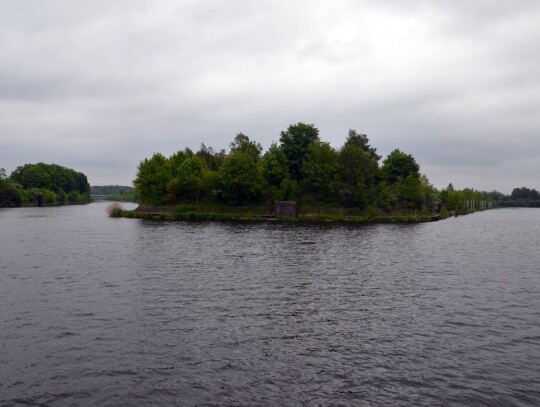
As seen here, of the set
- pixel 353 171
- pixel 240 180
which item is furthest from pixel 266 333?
pixel 353 171

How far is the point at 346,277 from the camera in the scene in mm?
38281

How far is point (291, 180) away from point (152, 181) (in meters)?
47.3

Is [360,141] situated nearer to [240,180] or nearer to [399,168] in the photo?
[399,168]

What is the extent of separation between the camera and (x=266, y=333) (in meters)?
22.8

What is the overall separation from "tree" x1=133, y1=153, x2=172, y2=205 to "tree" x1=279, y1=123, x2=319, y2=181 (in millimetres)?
41893

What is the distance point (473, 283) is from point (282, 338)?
73.8 feet

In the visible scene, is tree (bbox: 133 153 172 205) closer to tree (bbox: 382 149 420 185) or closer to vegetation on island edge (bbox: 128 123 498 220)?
vegetation on island edge (bbox: 128 123 498 220)

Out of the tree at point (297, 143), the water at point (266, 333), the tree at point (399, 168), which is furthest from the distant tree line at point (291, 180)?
the water at point (266, 333)

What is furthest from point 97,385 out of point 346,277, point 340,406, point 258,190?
point 258,190

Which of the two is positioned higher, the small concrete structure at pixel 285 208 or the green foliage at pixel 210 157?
the green foliage at pixel 210 157

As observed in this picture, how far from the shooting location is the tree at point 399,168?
155 meters

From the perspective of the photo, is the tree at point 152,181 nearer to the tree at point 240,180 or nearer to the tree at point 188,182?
the tree at point 188,182

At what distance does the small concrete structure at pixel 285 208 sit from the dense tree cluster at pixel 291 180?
4267 millimetres

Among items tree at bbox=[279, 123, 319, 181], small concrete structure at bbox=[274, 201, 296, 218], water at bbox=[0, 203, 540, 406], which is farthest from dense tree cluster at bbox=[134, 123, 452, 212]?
water at bbox=[0, 203, 540, 406]
